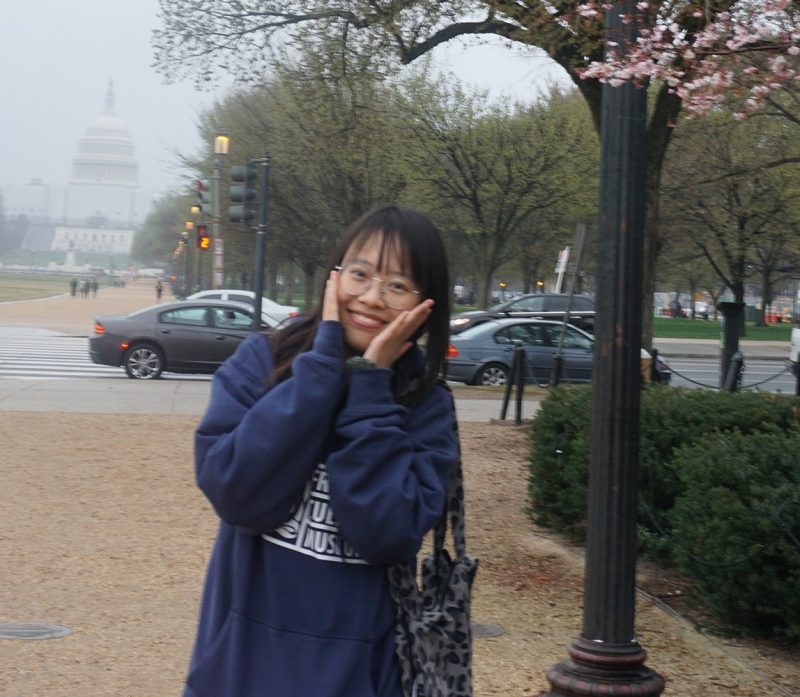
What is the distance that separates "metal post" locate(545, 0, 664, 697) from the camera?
416 cm

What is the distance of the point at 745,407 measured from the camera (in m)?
7.67

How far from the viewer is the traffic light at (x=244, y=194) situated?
19766mm

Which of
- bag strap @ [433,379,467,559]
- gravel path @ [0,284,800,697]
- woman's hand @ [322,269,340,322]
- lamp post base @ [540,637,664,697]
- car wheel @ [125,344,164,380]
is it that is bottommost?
gravel path @ [0,284,800,697]

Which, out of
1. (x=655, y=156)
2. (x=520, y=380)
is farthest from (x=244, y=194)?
(x=655, y=156)

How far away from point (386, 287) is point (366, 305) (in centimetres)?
5

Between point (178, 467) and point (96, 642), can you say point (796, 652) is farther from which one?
point (178, 467)

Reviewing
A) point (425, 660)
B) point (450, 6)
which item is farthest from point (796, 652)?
point (450, 6)

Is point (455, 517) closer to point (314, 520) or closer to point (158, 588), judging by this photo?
point (314, 520)

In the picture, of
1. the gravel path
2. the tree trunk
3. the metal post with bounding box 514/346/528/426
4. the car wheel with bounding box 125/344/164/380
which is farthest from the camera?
the car wheel with bounding box 125/344/164/380

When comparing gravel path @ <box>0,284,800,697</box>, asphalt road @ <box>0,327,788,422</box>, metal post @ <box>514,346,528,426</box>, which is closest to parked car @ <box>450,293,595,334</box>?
asphalt road @ <box>0,327,788,422</box>

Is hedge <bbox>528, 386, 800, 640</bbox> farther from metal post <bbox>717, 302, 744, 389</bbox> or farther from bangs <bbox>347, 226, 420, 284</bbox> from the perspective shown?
metal post <bbox>717, 302, 744, 389</bbox>

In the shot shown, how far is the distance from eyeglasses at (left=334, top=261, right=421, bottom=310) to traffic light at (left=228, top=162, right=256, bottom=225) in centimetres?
1747

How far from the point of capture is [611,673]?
4211 millimetres

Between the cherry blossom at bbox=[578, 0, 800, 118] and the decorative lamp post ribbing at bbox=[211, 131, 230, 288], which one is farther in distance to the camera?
the decorative lamp post ribbing at bbox=[211, 131, 230, 288]
